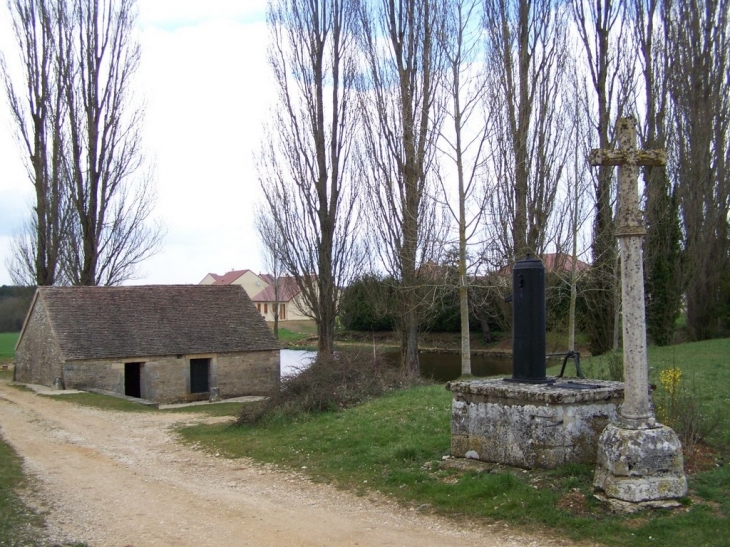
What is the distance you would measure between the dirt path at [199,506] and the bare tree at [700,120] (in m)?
22.3

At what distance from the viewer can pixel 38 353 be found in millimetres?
26188

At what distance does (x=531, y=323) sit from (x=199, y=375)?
2105 centimetres

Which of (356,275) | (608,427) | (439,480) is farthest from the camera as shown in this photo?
(356,275)

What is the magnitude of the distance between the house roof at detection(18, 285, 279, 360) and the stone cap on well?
1960cm

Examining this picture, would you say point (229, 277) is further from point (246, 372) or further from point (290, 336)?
point (246, 372)

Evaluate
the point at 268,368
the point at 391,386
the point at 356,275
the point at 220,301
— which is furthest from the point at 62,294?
the point at 391,386

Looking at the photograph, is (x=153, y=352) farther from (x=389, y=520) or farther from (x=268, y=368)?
(x=389, y=520)

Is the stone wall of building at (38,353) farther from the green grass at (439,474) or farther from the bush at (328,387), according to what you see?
the bush at (328,387)

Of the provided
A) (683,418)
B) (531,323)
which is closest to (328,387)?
(531,323)

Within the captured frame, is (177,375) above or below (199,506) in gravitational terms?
below

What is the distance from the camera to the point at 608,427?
657 centimetres

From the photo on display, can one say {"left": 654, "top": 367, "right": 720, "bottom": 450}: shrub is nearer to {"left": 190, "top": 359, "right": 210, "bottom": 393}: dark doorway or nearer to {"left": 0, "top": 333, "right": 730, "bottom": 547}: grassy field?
{"left": 0, "top": 333, "right": 730, "bottom": 547}: grassy field

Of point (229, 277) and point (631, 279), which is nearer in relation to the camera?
point (631, 279)

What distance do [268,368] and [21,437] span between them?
15253 mm
